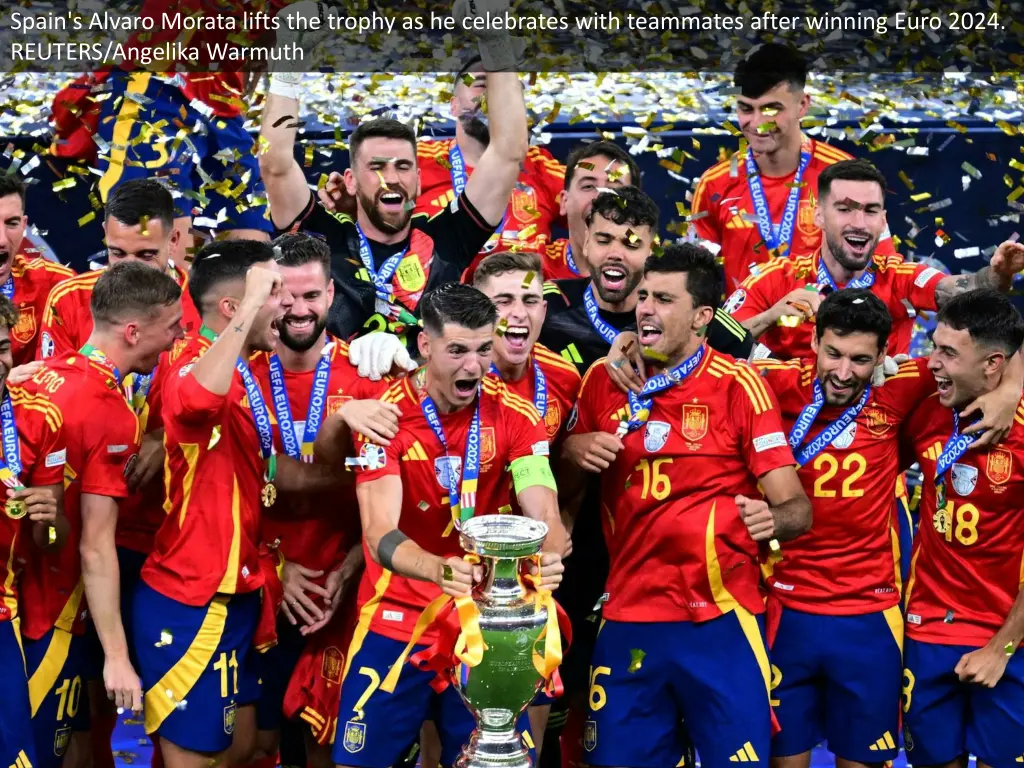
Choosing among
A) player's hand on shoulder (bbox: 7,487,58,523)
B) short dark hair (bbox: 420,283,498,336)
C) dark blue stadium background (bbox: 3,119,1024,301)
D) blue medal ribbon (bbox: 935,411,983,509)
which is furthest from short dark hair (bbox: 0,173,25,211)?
blue medal ribbon (bbox: 935,411,983,509)

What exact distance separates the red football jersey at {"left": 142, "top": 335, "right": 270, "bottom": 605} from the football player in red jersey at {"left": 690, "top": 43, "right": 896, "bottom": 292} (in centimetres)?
290

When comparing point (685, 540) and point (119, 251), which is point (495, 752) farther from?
point (119, 251)

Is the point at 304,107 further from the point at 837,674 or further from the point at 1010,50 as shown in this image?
the point at 837,674

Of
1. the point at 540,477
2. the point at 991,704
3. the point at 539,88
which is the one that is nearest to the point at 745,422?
the point at 540,477

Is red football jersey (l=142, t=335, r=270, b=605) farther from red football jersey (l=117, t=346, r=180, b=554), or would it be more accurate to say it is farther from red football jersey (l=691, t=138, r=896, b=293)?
red football jersey (l=691, t=138, r=896, b=293)

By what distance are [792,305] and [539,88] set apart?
3.55 m

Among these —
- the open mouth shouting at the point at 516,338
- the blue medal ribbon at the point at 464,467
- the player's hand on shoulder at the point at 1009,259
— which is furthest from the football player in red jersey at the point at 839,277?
the blue medal ribbon at the point at 464,467

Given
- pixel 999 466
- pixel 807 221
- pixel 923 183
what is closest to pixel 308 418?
pixel 999 466

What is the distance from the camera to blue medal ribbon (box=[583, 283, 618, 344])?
6223 mm

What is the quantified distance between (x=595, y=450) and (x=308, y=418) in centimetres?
101

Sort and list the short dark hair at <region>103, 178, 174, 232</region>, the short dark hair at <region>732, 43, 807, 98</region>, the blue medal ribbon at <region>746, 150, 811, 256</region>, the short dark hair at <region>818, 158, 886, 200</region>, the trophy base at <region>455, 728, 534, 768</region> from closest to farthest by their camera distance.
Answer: the trophy base at <region>455, 728, 534, 768</region>
the short dark hair at <region>103, 178, 174, 232</region>
the short dark hair at <region>818, 158, 886, 200</region>
the blue medal ribbon at <region>746, 150, 811, 256</region>
the short dark hair at <region>732, 43, 807, 98</region>

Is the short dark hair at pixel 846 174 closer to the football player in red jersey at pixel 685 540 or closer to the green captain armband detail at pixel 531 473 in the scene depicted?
the football player in red jersey at pixel 685 540

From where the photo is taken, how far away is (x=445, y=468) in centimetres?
551

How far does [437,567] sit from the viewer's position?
4.96m
